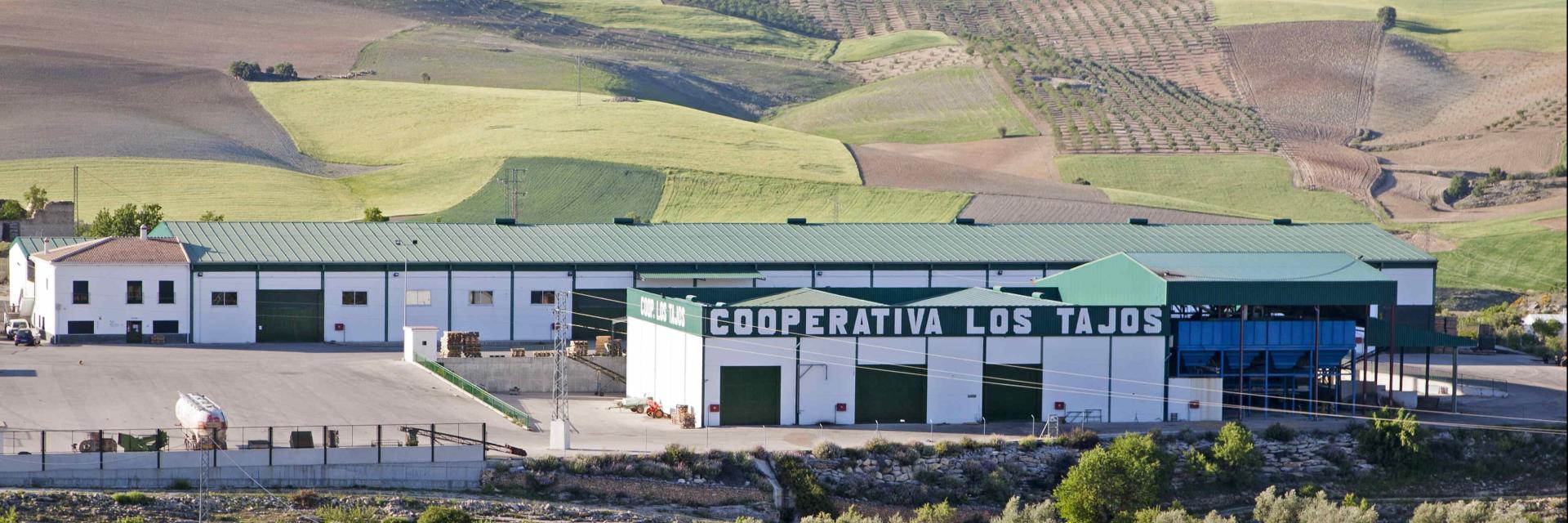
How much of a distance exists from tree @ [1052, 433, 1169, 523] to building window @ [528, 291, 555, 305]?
97.2 ft

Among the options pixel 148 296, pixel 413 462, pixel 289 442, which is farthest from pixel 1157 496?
pixel 148 296

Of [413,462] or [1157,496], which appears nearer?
[413,462]

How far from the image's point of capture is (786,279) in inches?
3123

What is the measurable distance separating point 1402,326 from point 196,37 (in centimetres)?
14721

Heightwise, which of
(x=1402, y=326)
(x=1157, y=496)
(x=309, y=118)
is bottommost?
(x=1157, y=496)

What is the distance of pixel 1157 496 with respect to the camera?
5594 centimetres

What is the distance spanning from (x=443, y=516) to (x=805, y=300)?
21312mm

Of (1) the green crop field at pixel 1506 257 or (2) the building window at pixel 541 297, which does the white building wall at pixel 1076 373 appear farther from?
(1) the green crop field at pixel 1506 257

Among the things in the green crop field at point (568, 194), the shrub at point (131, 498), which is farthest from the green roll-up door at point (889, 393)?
the green crop field at point (568, 194)

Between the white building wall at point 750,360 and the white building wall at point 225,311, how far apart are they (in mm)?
24726

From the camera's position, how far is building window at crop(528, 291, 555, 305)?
7712 centimetres

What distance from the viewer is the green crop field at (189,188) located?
382 ft

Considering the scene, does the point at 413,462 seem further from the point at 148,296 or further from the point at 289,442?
the point at 148,296

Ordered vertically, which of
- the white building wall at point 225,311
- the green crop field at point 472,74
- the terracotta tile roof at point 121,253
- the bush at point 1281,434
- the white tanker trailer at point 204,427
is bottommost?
the bush at point 1281,434
